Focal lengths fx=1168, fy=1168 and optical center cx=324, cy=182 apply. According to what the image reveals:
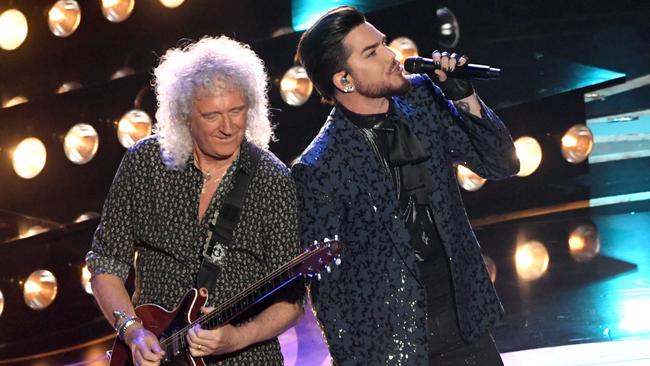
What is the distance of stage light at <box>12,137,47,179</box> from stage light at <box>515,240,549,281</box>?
8.19ft

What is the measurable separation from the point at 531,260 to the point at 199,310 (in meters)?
3.29

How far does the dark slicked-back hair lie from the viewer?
3547 mm

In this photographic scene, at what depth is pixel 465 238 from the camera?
3486 mm

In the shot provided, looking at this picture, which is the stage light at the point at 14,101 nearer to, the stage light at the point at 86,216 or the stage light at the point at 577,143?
the stage light at the point at 86,216

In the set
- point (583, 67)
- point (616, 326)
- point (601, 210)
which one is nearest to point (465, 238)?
point (616, 326)

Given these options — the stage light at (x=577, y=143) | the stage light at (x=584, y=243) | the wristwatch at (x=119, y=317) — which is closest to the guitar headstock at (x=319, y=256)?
the wristwatch at (x=119, y=317)

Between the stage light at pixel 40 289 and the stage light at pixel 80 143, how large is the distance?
594mm

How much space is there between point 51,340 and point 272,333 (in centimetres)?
277

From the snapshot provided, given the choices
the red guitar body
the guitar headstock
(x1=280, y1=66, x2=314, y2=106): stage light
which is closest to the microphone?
the guitar headstock

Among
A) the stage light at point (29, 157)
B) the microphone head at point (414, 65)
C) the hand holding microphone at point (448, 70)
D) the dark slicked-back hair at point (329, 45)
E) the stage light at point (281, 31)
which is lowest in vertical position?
the hand holding microphone at point (448, 70)

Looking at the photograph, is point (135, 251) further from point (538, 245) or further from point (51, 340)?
point (538, 245)

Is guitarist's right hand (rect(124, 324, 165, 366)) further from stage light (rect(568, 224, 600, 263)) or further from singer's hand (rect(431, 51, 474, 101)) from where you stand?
stage light (rect(568, 224, 600, 263))

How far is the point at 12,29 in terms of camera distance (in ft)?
18.9

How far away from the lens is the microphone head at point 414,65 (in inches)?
136
